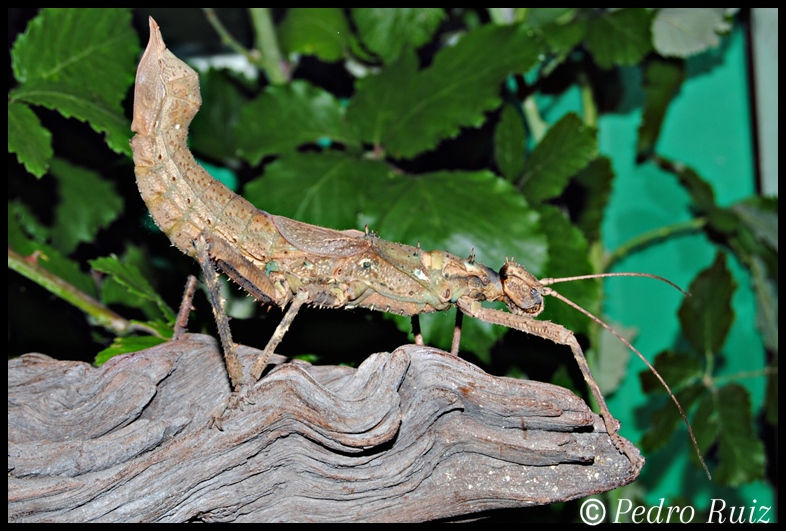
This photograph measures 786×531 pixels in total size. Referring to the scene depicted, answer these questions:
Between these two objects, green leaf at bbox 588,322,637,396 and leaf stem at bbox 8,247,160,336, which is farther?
green leaf at bbox 588,322,637,396

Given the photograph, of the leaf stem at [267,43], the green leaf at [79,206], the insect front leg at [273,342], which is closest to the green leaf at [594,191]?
the leaf stem at [267,43]

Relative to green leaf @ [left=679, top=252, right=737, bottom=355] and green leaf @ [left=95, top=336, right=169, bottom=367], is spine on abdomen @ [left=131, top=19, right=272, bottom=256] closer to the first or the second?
green leaf @ [left=95, top=336, right=169, bottom=367]

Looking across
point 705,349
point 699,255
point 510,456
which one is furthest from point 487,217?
point 699,255

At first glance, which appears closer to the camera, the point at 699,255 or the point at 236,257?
the point at 236,257

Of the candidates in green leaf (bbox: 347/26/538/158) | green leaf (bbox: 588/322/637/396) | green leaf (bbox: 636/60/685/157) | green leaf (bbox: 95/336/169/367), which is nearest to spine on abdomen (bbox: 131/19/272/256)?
green leaf (bbox: 95/336/169/367)

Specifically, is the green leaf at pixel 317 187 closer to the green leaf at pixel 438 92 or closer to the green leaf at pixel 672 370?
the green leaf at pixel 438 92

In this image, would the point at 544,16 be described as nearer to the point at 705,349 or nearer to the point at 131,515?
the point at 705,349

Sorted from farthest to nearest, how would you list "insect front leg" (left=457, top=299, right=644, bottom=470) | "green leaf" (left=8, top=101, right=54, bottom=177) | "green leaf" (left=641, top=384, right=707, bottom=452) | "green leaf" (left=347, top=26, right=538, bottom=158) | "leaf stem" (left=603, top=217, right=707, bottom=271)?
"leaf stem" (left=603, top=217, right=707, bottom=271)
"green leaf" (left=641, top=384, right=707, bottom=452)
"green leaf" (left=347, top=26, right=538, bottom=158)
"green leaf" (left=8, top=101, right=54, bottom=177)
"insect front leg" (left=457, top=299, right=644, bottom=470)
